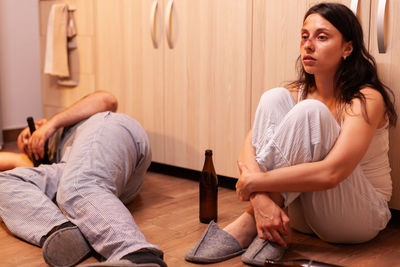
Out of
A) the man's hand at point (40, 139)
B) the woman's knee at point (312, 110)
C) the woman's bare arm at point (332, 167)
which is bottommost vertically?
the man's hand at point (40, 139)

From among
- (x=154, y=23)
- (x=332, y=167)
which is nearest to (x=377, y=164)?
(x=332, y=167)

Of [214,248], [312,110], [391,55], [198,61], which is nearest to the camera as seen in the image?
[312,110]

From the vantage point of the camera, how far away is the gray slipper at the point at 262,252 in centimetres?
161

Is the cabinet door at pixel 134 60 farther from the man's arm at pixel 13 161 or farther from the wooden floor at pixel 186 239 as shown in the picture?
the man's arm at pixel 13 161

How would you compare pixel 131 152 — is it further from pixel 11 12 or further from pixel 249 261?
pixel 11 12

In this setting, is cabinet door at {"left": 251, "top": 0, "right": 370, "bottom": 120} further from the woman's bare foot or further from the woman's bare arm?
the woman's bare foot

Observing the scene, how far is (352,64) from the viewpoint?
179 centimetres

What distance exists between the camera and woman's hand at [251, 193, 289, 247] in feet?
5.27

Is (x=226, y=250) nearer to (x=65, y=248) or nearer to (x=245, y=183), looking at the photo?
(x=245, y=183)

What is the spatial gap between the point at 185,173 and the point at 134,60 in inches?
26.7

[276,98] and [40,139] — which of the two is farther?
[40,139]

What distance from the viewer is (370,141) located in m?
1.65

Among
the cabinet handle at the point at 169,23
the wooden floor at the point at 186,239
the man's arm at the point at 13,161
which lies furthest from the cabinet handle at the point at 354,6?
the man's arm at the point at 13,161

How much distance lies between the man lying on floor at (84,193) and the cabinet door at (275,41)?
0.61 meters
